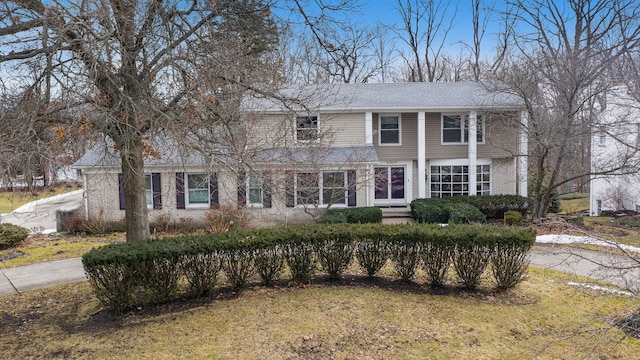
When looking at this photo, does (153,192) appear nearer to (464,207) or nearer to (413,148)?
(413,148)

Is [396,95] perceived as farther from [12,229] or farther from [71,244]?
[12,229]

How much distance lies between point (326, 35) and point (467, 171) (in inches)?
524

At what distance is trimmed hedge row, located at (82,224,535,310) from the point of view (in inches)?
237

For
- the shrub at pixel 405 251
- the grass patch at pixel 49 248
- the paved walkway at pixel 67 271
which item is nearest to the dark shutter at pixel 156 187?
the grass patch at pixel 49 248

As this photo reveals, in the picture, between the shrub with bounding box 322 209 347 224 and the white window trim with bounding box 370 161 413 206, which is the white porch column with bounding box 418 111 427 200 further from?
the shrub with bounding box 322 209 347 224

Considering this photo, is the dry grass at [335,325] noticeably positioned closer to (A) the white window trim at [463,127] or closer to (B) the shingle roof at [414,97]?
(B) the shingle roof at [414,97]

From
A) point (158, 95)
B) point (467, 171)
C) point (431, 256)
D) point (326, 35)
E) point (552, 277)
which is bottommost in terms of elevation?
point (552, 277)

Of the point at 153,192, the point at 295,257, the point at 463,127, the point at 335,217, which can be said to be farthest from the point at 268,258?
the point at 463,127

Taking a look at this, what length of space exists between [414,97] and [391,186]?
14.1ft

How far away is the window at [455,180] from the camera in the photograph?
18.7m

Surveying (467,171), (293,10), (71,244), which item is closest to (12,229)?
(71,244)

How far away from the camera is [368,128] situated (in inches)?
690

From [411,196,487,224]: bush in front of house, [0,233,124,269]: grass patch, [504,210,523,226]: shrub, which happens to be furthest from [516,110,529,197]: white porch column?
[0,233,124,269]: grass patch

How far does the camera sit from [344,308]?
238 inches
